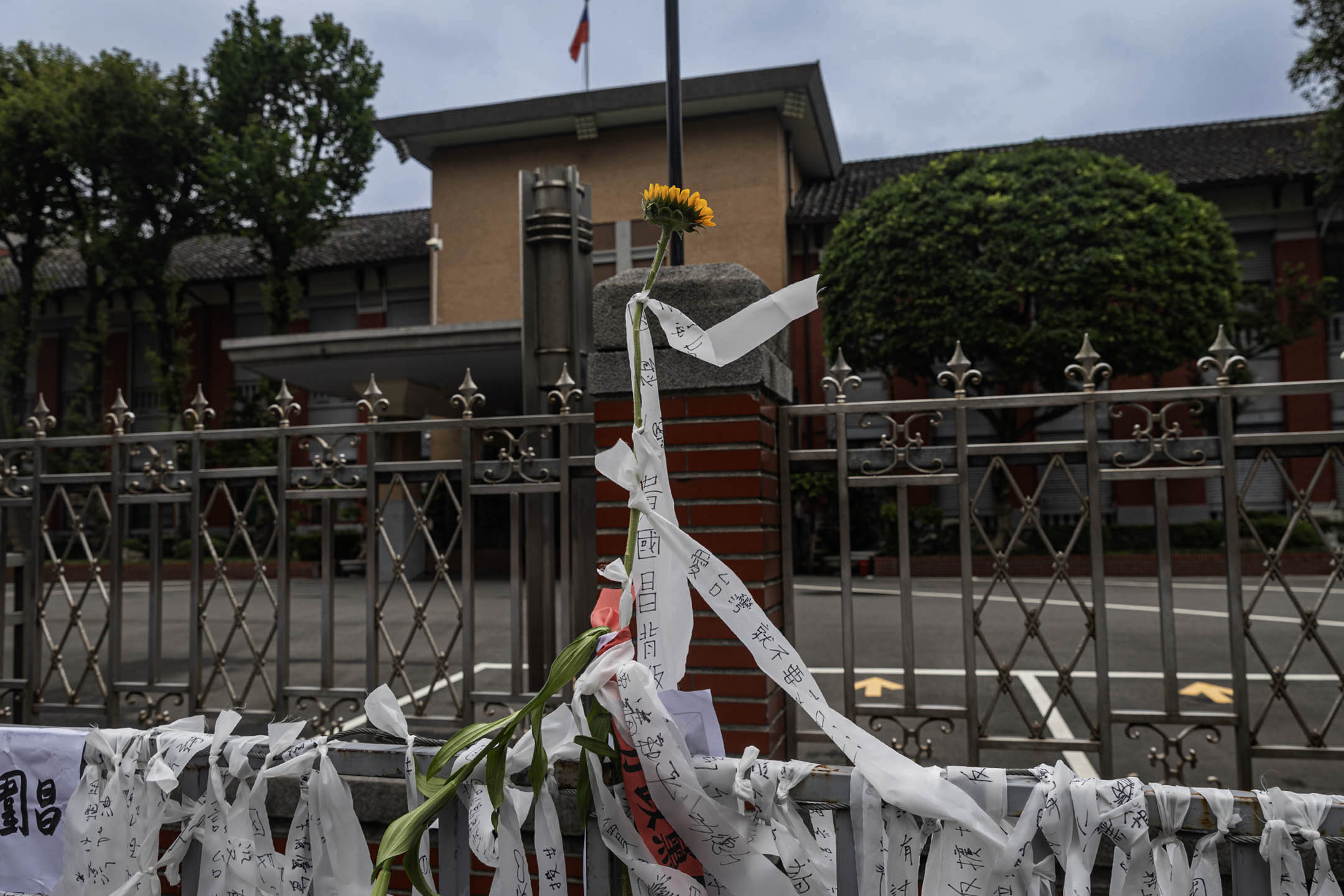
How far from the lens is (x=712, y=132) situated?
18219 mm

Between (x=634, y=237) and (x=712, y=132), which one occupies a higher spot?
(x=712, y=132)

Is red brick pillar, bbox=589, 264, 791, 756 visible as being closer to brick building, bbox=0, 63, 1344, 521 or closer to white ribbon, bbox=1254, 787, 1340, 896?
white ribbon, bbox=1254, 787, 1340, 896

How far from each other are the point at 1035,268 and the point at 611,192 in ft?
28.5

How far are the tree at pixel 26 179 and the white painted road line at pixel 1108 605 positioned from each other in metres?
21.0

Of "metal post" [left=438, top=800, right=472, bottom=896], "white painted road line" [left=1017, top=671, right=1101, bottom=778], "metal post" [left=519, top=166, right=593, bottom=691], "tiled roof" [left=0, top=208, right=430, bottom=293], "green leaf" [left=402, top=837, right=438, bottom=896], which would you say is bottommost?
"white painted road line" [left=1017, top=671, right=1101, bottom=778]

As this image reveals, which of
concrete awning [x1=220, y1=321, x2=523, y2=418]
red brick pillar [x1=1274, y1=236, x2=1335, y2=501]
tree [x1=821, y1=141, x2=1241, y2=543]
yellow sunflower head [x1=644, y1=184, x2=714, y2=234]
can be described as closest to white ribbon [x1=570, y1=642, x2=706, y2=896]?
yellow sunflower head [x1=644, y1=184, x2=714, y2=234]

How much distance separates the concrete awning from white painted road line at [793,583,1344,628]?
5.82 meters

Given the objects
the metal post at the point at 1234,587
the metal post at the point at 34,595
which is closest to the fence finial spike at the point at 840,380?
the metal post at the point at 1234,587

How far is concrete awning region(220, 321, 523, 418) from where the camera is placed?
1216 centimetres

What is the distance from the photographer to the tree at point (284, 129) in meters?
21.2

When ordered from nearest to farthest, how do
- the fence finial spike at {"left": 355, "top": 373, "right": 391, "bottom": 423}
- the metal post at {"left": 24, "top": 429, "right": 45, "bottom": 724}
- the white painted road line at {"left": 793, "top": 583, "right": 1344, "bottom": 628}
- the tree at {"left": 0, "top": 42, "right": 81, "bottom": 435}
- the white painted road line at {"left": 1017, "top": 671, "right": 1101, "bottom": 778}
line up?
the fence finial spike at {"left": 355, "top": 373, "right": 391, "bottom": 423} < the metal post at {"left": 24, "top": 429, "right": 45, "bottom": 724} < the white painted road line at {"left": 1017, "top": 671, "right": 1101, "bottom": 778} < the white painted road line at {"left": 793, "top": 583, "right": 1344, "bottom": 628} < the tree at {"left": 0, "top": 42, "right": 81, "bottom": 435}

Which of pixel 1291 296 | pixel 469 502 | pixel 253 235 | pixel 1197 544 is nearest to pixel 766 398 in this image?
pixel 469 502

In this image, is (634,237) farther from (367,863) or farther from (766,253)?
(367,863)

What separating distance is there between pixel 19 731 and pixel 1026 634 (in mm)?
2823
